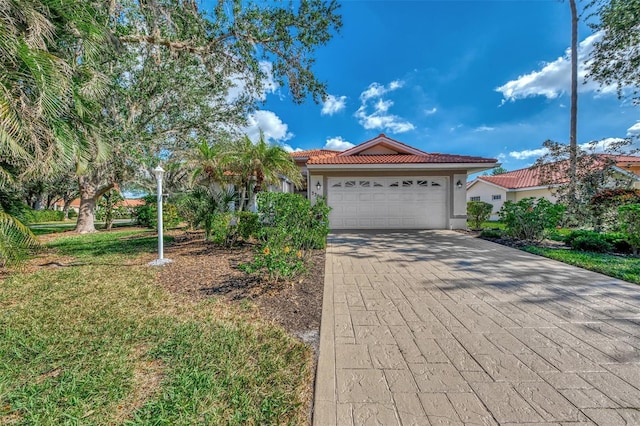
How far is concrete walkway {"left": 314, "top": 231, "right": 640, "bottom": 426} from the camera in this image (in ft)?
5.87

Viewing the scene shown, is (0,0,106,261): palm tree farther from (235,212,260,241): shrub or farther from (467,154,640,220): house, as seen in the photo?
(467,154,640,220): house

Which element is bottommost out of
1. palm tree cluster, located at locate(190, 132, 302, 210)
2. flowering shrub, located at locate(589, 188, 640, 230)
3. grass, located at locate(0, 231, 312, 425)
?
grass, located at locate(0, 231, 312, 425)

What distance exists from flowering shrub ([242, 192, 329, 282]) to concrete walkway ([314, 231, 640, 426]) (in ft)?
2.98

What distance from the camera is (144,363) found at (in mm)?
2309

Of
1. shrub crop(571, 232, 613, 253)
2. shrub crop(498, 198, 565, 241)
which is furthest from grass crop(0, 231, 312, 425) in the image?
shrub crop(498, 198, 565, 241)

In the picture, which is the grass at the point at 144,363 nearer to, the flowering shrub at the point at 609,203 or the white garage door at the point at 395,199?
the white garage door at the point at 395,199

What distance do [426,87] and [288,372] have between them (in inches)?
603

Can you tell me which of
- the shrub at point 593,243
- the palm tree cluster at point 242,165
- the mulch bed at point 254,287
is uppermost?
the palm tree cluster at point 242,165

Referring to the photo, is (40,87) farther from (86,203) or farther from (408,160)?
(86,203)

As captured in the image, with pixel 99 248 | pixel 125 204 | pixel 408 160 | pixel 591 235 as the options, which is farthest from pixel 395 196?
pixel 125 204

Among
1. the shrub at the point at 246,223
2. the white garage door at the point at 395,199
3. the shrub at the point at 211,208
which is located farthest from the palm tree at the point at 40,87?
the white garage door at the point at 395,199

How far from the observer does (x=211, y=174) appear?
7988mm

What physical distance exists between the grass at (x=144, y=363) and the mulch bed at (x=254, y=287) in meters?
0.26

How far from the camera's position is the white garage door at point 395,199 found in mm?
11367
